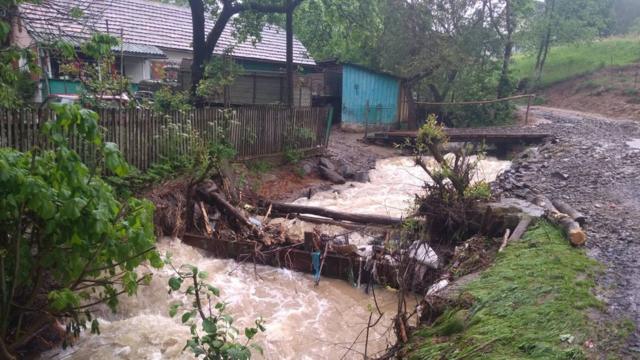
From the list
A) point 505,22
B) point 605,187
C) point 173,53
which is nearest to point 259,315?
point 605,187

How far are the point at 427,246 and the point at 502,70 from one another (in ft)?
63.6

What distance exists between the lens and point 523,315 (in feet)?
13.2

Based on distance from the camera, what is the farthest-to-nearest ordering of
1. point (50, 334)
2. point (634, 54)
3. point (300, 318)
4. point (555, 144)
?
point (634, 54) → point (555, 144) → point (300, 318) → point (50, 334)

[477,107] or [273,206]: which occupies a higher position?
[477,107]

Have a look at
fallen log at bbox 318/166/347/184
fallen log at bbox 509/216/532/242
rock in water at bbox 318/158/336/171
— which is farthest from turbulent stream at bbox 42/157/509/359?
rock in water at bbox 318/158/336/171

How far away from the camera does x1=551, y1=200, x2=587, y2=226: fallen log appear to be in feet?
21.3

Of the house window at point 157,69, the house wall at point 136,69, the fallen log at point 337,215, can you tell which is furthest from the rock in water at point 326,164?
the house wall at point 136,69

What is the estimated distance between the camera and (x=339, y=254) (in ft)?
22.0

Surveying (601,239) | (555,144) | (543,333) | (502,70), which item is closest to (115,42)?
(543,333)

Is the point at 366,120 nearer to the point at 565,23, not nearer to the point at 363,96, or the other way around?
the point at 363,96

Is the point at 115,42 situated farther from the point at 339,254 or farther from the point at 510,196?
the point at 510,196

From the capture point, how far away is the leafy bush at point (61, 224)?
9.85ft

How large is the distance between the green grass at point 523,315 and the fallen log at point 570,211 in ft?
4.18

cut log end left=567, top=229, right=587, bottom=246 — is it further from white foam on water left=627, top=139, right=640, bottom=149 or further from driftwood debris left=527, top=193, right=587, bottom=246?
white foam on water left=627, top=139, right=640, bottom=149
